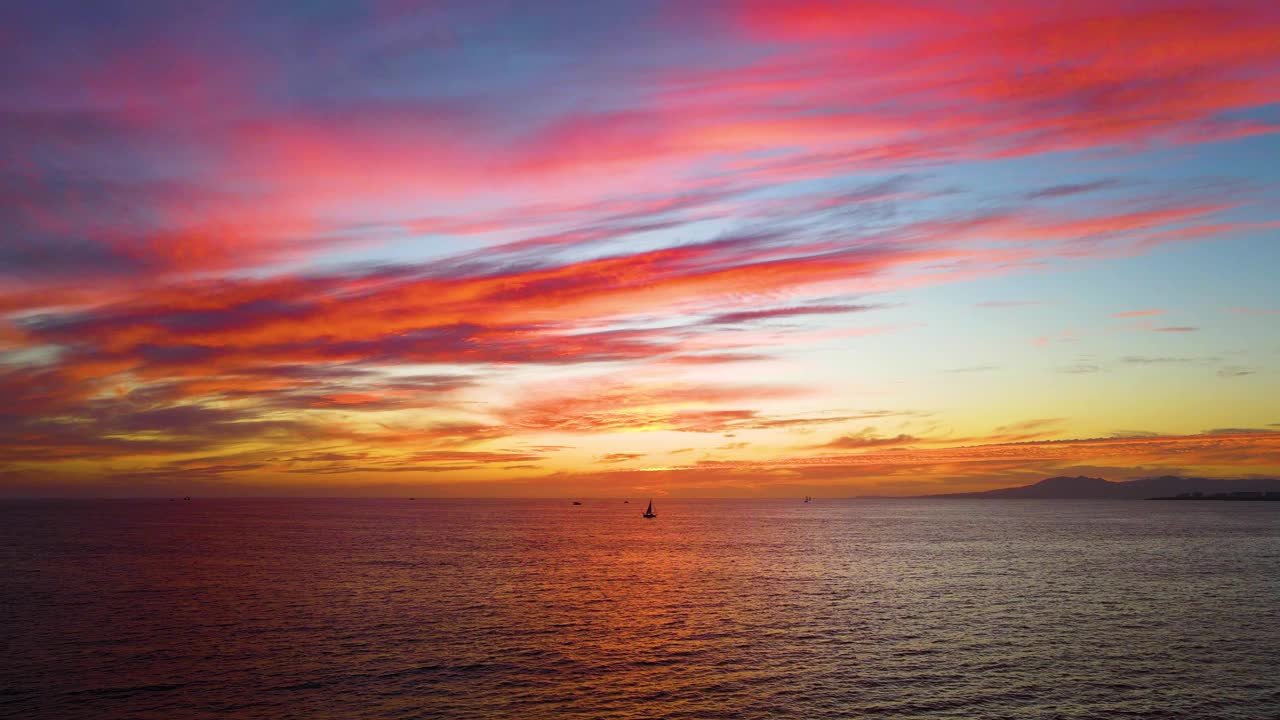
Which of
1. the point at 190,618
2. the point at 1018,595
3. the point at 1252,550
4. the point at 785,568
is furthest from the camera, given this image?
the point at 1252,550

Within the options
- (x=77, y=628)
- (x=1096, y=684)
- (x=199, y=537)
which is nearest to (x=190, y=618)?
(x=77, y=628)

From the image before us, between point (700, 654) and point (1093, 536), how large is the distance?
160 metres

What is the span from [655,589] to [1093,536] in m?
135

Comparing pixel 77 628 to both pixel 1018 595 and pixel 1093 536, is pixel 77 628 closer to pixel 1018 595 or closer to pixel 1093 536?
pixel 1018 595

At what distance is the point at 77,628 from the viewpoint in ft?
220

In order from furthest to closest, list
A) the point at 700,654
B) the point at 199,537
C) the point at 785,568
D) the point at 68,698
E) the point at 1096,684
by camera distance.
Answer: the point at 199,537 → the point at 785,568 → the point at 700,654 → the point at 1096,684 → the point at 68,698

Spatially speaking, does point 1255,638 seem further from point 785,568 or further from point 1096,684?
point 785,568

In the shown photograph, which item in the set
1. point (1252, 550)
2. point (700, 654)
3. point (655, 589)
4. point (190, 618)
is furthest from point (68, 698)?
point (1252, 550)

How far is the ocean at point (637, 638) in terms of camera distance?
47312 mm

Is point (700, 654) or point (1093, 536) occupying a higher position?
point (700, 654)

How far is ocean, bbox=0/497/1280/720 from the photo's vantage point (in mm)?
47312

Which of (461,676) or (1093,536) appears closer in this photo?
(461,676)

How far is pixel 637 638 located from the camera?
216ft

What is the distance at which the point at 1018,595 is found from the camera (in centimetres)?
8756
